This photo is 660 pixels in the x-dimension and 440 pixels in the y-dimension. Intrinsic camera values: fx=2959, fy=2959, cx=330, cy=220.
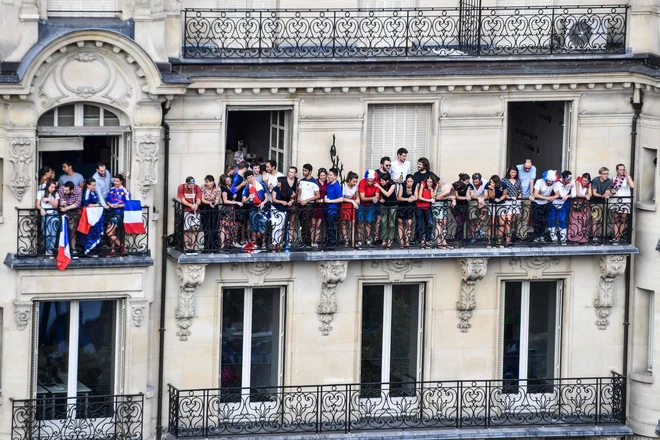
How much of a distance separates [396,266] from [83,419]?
26.8 ft

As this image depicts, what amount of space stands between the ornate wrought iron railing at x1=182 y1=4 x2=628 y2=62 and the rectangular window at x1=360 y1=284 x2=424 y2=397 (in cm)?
575

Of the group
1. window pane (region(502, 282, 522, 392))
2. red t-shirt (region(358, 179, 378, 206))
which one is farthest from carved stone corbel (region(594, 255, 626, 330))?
red t-shirt (region(358, 179, 378, 206))

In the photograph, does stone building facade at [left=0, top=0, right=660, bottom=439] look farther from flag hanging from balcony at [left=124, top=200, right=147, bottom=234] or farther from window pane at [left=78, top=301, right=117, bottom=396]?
flag hanging from balcony at [left=124, top=200, right=147, bottom=234]

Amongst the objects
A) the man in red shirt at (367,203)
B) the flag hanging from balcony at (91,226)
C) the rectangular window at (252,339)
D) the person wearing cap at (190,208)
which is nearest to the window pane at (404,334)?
the man in red shirt at (367,203)

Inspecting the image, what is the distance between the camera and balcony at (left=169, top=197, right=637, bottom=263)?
67.3 meters

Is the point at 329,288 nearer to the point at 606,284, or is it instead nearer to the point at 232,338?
the point at 232,338

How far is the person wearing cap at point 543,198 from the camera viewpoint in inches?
2734

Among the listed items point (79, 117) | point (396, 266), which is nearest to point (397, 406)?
point (396, 266)

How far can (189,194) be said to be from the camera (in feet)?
220

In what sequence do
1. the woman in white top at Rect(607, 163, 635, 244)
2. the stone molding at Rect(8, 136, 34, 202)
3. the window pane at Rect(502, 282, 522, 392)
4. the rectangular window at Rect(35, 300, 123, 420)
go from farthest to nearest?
the window pane at Rect(502, 282, 522, 392) → the woman in white top at Rect(607, 163, 635, 244) → the rectangular window at Rect(35, 300, 123, 420) → the stone molding at Rect(8, 136, 34, 202)

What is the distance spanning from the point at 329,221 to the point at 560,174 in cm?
619

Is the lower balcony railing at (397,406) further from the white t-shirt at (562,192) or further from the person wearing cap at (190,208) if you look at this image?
the white t-shirt at (562,192)

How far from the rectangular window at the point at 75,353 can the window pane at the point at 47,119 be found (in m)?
4.07

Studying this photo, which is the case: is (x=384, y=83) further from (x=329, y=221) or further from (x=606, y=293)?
(x=606, y=293)
